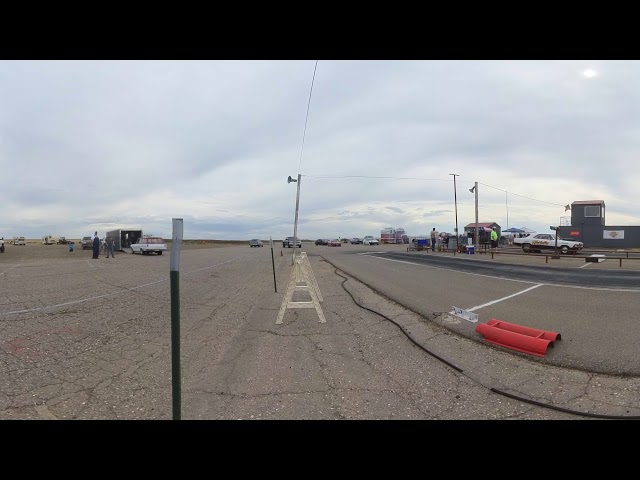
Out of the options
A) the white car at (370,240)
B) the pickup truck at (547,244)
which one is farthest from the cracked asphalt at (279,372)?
the white car at (370,240)

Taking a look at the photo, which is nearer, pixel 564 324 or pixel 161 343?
pixel 161 343

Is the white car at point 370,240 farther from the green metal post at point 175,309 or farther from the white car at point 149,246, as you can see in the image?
the green metal post at point 175,309

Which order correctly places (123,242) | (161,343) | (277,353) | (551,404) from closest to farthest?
1. (551,404)
2. (277,353)
3. (161,343)
4. (123,242)

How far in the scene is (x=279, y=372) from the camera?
13.8 ft

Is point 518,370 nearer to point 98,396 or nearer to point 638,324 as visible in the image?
point 638,324

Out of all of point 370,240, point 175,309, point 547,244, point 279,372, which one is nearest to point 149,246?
point 279,372

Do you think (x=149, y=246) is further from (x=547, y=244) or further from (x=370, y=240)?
(x=370, y=240)

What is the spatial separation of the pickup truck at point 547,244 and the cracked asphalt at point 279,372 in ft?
88.4

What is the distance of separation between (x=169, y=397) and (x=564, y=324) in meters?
6.79

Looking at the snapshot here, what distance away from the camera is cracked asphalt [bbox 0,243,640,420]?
326 centimetres

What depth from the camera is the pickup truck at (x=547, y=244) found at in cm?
2725

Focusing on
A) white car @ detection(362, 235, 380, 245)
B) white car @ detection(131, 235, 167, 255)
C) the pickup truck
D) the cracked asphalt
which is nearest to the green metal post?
the cracked asphalt

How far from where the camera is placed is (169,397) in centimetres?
357
